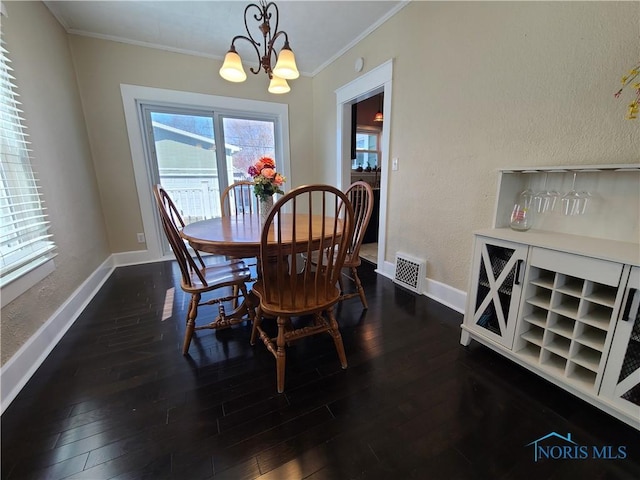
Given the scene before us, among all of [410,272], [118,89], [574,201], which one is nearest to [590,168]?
[574,201]

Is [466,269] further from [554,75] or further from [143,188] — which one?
[143,188]

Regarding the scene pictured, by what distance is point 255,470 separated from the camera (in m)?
0.97

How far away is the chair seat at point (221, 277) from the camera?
156 cm

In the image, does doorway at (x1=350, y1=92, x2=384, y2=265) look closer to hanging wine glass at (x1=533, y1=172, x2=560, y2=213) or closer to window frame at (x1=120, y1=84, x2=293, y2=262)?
window frame at (x1=120, y1=84, x2=293, y2=262)

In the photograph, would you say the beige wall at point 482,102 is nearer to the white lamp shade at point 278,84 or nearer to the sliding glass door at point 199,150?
the white lamp shade at point 278,84

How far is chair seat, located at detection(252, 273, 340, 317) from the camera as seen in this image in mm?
1292

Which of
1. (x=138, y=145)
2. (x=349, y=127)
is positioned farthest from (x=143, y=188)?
(x=349, y=127)

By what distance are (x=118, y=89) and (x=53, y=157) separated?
52.2 inches

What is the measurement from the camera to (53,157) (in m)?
2.07

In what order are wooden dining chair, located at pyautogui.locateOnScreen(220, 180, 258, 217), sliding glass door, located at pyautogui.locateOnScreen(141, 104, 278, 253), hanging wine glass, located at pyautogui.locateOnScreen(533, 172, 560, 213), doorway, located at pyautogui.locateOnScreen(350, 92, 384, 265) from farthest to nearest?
1. doorway, located at pyautogui.locateOnScreen(350, 92, 384, 265)
2. sliding glass door, located at pyautogui.locateOnScreen(141, 104, 278, 253)
3. wooden dining chair, located at pyautogui.locateOnScreen(220, 180, 258, 217)
4. hanging wine glass, located at pyautogui.locateOnScreen(533, 172, 560, 213)

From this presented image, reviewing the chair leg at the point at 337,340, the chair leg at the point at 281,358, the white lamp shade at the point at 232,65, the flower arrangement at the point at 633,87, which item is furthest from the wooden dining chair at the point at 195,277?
the flower arrangement at the point at 633,87

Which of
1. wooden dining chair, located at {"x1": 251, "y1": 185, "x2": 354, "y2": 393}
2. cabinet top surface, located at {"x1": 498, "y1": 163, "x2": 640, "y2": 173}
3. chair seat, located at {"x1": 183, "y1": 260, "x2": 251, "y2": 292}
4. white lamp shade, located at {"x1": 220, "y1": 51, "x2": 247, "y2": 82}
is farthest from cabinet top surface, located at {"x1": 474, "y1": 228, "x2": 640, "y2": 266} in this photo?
white lamp shade, located at {"x1": 220, "y1": 51, "x2": 247, "y2": 82}

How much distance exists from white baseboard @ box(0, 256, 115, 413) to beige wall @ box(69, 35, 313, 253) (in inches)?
41.3

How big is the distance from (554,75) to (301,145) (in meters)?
2.99
